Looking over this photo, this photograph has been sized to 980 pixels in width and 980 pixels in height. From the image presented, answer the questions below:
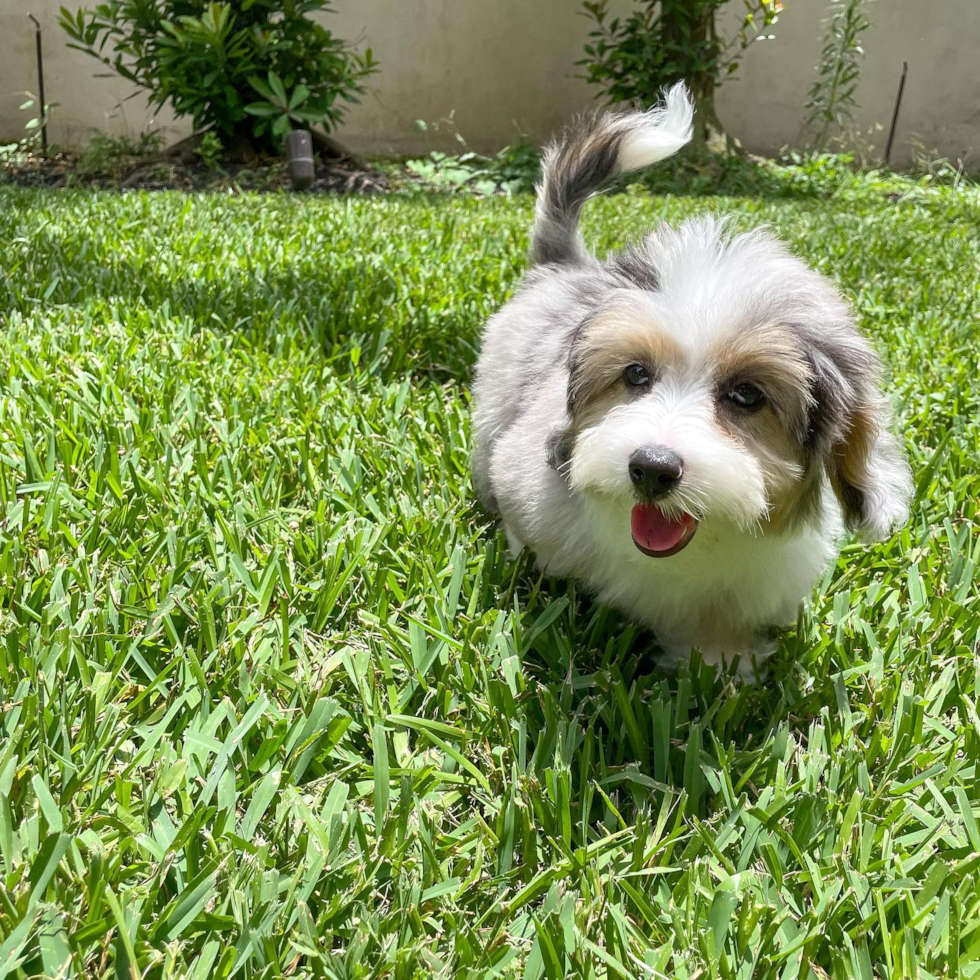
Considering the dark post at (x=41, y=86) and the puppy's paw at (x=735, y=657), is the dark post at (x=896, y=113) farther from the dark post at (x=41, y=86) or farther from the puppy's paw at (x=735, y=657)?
the puppy's paw at (x=735, y=657)

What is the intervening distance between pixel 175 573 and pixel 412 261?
310 centimetres

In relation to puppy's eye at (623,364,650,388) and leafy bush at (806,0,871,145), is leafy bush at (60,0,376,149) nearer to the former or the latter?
leafy bush at (806,0,871,145)

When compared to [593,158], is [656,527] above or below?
below

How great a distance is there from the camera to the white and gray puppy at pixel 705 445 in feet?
5.66

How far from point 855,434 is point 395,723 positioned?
3.75 ft

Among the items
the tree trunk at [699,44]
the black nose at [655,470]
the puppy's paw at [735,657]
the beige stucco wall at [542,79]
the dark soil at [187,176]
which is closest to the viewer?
the black nose at [655,470]

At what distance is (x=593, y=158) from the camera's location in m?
2.77

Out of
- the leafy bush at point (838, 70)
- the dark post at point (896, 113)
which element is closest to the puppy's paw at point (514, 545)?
the leafy bush at point (838, 70)

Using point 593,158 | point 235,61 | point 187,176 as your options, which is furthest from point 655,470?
point 235,61

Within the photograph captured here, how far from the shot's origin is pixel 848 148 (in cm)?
1201

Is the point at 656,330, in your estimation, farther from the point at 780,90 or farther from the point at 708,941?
the point at 780,90

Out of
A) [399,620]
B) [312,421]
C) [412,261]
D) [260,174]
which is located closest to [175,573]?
[399,620]

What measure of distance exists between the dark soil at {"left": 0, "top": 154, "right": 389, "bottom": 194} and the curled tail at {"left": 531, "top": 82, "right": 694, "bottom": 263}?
5000 millimetres

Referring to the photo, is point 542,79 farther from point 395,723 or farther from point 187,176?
point 395,723
